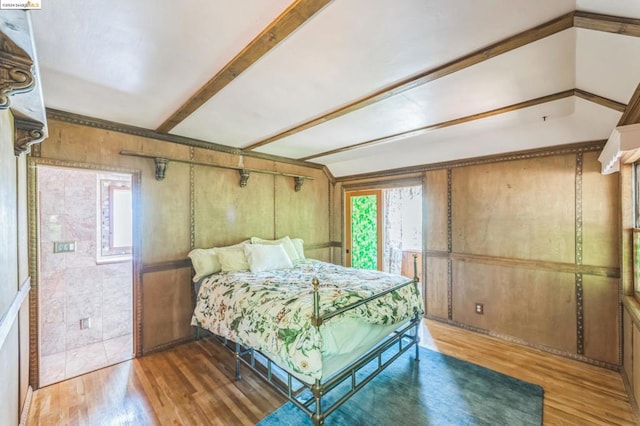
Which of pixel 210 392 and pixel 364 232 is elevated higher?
pixel 364 232

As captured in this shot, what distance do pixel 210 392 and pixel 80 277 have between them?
8.03ft

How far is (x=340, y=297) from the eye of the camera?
218 cm

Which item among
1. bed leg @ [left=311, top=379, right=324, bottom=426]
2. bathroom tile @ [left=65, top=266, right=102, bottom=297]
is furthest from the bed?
bathroom tile @ [left=65, top=266, right=102, bottom=297]

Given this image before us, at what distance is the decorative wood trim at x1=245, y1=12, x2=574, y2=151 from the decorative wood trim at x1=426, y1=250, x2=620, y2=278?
2563mm

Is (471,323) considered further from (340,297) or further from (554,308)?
(340,297)

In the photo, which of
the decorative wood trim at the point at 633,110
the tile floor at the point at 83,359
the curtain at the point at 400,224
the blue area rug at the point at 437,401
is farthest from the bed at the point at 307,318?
the curtain at the point at 400,224

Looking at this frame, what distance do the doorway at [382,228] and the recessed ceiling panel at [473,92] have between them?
73.3 inches

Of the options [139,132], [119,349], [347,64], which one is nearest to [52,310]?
[119,349]

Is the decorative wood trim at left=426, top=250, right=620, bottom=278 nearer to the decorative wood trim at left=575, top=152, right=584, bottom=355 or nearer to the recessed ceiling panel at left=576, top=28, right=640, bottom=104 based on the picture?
the decorative wood trim at left=575, top=152, right=584, bottom=355

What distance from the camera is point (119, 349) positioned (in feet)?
10.7

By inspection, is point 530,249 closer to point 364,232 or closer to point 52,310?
point 364,232

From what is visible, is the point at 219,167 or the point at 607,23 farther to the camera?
the point at 219,167

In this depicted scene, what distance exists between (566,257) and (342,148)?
9.55 ft

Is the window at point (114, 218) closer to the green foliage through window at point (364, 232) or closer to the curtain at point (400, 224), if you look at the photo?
the green foliage through window at point (364, 232)
